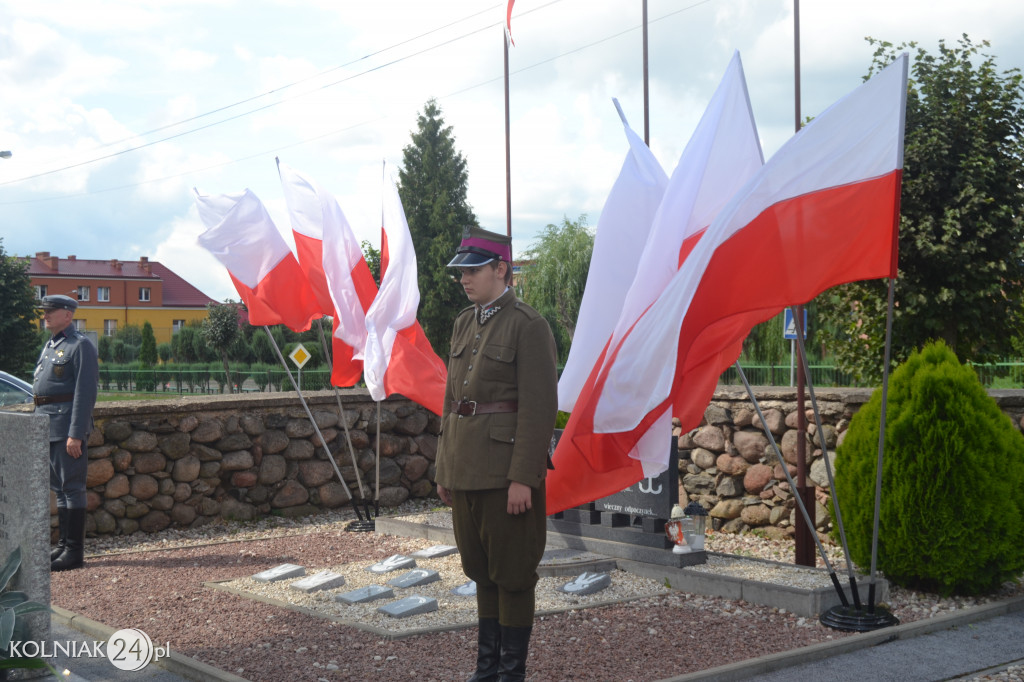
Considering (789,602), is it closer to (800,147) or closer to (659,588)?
(659,588)

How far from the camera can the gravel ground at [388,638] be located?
4.61 m

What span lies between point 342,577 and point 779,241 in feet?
12.0

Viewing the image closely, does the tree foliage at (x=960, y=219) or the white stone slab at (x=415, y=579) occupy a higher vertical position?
the tree foliage at (x=960, y=219)

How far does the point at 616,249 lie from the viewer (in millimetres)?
5531

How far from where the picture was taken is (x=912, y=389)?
600 centimetres

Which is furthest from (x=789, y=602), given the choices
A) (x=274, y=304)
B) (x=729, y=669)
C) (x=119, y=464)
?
(x=119, y=464)

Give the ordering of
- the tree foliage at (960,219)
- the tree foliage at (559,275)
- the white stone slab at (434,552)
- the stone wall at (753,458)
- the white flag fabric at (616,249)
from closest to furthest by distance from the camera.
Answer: the white flag fabric at (616,249) < the white stone slab at (434,552) < the stone wall at (753,458) < the tree foliage at (960,219) < the tree foliage at (559,275)

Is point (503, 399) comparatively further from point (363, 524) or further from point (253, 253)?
point (363, 524)

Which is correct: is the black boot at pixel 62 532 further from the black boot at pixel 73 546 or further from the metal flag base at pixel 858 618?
the metal flag base at pixel 858 618

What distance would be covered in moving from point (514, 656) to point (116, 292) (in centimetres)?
7484

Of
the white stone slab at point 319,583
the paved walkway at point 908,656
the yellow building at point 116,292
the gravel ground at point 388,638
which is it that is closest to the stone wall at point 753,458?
the gravel ground at point 388,638

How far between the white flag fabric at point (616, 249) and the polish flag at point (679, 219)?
5 cm

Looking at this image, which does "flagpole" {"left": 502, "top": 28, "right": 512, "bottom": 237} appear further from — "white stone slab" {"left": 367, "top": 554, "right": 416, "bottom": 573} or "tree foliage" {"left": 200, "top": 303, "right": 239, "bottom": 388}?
"tree foliage" {"left": 200, "top": 303, "right": 239, "bottom": 388}

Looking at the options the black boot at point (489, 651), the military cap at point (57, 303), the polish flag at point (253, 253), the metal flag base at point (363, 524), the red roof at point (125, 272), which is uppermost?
the red roof at point (125, 272)
